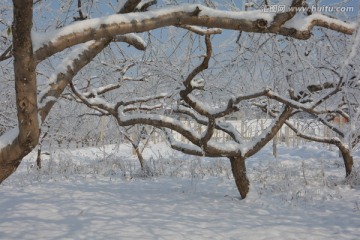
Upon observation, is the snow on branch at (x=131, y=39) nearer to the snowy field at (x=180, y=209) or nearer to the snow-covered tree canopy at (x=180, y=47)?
the snow-covered tree canopy at (x=180, y=47)

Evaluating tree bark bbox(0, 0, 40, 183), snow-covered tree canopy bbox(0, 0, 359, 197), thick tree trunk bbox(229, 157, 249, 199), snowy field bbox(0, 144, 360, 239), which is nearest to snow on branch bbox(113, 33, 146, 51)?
snow-covered tree canopy bbox(0, 0, 359, 197)

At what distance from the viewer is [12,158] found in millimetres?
2416

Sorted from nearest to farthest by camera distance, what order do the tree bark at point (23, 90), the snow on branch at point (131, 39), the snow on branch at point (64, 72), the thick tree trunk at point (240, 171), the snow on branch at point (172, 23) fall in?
the tree bark at point (23, 90), the snow on branch at point (172, 23), the snow on branch at point (64, 72), the snow on branch at point (131, 39), the thick tree trunk at point (240, 171)

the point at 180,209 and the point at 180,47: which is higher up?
the point at 180,47

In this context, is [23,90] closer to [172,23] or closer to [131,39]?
[172,23]

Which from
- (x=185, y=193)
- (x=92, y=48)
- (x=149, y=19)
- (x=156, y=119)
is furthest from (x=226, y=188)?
(x=149, y=19)

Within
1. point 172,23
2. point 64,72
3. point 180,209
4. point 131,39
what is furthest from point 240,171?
point 172,23

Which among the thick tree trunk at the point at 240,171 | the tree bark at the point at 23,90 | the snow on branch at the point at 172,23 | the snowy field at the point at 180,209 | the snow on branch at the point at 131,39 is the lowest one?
the snowy field at the point at 180,209

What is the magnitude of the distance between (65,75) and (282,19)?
181 cm

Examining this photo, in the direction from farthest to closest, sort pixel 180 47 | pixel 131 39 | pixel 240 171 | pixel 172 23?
pixel 240 171 < pixel 180 47 < pixel 131 39 < pixel 172 23

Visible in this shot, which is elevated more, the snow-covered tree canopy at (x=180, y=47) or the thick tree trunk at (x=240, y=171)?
the snow-covered tree canopy at (x=180, y=47)

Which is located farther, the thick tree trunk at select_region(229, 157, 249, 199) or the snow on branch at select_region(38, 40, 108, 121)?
the thick tree trunk at select_region(229, 157, 249, 199)

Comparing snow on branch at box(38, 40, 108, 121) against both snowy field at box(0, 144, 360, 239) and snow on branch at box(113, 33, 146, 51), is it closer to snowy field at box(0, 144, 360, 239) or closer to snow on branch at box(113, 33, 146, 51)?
snow on branch at box(113, 33, 146, 51)

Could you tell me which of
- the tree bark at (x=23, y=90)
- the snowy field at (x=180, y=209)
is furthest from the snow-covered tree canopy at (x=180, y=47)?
the snowy field at (x=180, y=209)
